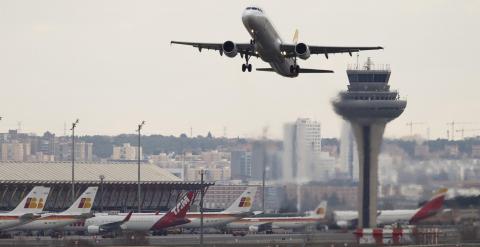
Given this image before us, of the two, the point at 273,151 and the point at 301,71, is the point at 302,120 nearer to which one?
the point at 273,151

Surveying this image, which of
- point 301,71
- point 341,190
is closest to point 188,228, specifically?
point 341,190

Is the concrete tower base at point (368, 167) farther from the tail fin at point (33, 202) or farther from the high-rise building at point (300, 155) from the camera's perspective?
the tail fin at point (33, 202)

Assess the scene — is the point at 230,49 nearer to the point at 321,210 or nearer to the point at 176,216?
the point at 321,210

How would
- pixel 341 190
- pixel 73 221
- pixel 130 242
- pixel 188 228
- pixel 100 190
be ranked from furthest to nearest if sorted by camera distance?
1. pixel 100 190
2. pixel 188 228
3. pixel 73 221
4. pixel 341 190
5. pixel 130 242

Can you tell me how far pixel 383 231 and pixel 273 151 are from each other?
673 inches

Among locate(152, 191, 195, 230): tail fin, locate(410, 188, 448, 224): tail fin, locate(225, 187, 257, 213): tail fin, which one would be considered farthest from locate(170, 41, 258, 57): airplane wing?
locate(225, 187, 257, 213): tail fin

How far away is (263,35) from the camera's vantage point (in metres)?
90.3

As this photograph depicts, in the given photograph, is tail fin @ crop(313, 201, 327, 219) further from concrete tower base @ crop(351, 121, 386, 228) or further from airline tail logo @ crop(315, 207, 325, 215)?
concrete tower base @ crop(351, 121, 386, 228)

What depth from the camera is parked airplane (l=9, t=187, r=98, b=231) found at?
142 m

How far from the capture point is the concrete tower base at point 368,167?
137625 millimetres

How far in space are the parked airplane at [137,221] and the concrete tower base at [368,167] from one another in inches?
806

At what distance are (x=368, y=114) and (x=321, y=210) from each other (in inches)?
1553

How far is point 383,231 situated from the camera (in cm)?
12525

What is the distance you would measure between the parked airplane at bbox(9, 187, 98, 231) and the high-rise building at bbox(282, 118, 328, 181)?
25049 mm
